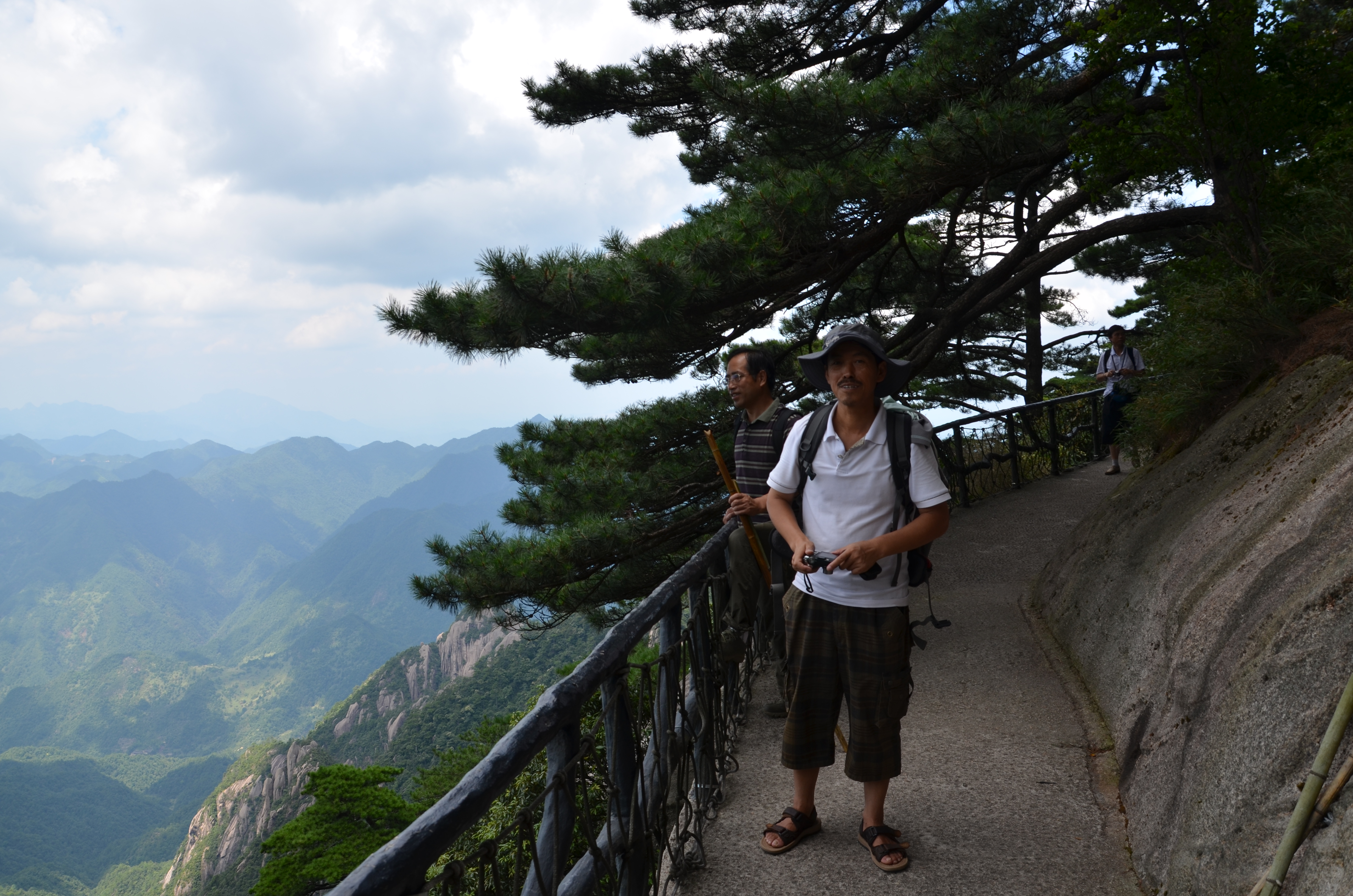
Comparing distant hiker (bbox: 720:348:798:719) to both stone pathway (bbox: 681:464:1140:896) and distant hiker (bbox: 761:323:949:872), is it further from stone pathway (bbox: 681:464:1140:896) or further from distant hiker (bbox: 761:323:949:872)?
distant hiker (bbox: 761:323:949:872)

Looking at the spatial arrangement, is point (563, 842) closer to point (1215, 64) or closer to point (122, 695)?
point (1215, 64)

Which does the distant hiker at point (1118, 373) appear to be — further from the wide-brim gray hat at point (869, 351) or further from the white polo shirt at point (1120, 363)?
the wide-brim gray hat at point (869, 351)

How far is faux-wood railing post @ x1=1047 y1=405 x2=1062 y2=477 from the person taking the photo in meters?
11.7

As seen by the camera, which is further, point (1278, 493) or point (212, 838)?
point (212, 838)

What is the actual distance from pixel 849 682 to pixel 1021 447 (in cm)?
991

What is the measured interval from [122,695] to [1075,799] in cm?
23080

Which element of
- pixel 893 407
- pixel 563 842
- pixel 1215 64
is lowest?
pixel 563 842

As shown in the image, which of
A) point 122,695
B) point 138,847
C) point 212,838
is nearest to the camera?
point 212,838

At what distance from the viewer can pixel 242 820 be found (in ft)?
228

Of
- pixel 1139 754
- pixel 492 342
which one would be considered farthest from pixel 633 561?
pixel 1139 754

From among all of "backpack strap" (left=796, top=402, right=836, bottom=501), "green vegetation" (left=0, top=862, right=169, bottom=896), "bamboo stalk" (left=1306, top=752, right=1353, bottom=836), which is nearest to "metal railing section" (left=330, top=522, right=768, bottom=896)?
"backpack strap" (left=796, top=402, right=836, bottom=501)

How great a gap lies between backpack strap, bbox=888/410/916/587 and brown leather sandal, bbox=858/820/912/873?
93cm

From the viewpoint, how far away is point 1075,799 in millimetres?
3283

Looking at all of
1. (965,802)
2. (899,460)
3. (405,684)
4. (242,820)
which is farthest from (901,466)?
(405,684)
